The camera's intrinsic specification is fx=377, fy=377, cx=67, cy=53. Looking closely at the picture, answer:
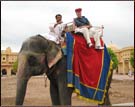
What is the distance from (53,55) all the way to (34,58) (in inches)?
13.6

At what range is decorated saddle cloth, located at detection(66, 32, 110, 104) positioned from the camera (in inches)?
249

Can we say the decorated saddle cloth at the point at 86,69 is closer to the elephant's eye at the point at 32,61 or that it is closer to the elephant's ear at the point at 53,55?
the elephant's ear at the point at 53,55

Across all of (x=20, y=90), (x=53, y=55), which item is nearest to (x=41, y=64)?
(x=53, y=55)

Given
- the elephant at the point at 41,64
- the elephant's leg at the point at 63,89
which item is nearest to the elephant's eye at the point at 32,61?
the elephant at the point at 41,64

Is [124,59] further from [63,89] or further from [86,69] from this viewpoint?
[63,89]

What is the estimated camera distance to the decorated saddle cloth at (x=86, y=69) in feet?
20.8

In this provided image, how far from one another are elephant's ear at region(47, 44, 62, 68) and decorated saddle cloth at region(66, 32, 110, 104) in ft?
0.51

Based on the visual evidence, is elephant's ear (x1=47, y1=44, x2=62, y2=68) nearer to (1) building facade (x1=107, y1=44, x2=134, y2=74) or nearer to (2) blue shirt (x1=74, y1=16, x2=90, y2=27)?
(2) blue shirt (x1=74, y1=16, x2=90, y2=27)

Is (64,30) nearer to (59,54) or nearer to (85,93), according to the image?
(59,54)

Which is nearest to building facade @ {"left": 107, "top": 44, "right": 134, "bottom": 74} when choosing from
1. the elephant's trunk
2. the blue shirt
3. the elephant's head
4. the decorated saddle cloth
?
the decorated saddle cloth

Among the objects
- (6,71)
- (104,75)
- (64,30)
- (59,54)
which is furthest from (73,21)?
(6,71)

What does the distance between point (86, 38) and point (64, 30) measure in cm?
41

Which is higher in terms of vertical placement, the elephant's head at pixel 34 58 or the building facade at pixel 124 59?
the elephant's head at pixel 34 58

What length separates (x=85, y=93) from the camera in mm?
6551
